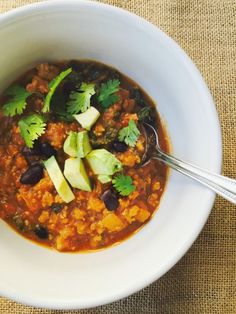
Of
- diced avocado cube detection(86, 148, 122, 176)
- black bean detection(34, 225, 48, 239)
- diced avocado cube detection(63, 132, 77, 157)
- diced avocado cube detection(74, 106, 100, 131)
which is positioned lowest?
black bean detection(34, 225, 48, 239)

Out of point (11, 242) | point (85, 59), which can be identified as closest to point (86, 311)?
point (11, 242)

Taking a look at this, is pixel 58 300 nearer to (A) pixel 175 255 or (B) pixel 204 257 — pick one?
(A) pixel 175 255

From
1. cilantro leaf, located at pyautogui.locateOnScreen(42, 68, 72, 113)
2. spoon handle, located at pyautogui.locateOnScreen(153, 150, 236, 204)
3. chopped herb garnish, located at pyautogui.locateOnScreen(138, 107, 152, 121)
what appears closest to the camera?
spoon handle, located at pyautogui.locateOnScreen(153, 150, 236, 204)

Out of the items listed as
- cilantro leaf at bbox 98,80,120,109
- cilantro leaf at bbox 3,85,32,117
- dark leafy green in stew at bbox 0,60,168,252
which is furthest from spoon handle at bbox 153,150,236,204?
cilantro leaf at bbox 3,85,32,117

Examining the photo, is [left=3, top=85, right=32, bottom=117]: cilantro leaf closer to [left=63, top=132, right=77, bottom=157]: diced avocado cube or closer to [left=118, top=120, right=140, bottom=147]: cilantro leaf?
[left=63, top=132, right=77, bottom=157]: diced avocado cube

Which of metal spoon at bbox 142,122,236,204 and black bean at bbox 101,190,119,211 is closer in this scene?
metal spoon at bbox 142,122,236,204

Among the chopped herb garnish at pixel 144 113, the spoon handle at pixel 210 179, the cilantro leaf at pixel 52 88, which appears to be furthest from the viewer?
the chopped herb garnish at pixel 144 113

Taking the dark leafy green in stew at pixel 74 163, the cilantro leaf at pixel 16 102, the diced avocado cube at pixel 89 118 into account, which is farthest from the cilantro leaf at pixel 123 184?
the cilantro leaf at pixel 16 102

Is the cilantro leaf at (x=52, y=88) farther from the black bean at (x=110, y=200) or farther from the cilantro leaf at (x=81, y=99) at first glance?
the black bean at (x=110, y=200)
